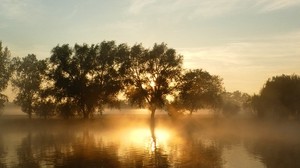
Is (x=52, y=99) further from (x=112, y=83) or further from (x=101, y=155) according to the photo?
(x=101, y=155)

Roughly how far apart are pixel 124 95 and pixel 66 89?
16.4m

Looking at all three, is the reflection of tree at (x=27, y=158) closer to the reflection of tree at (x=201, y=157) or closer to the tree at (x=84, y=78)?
the reflection of tree at (x=201, y=157)

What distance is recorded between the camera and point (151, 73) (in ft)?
353

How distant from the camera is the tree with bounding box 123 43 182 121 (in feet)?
349

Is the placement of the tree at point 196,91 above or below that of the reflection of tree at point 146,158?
above

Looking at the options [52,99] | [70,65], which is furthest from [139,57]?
[52,99]

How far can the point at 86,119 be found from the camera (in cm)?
10600

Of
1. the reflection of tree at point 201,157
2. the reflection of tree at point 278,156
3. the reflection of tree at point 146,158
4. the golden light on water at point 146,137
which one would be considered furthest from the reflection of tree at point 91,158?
the reflection of tree at point 278,156

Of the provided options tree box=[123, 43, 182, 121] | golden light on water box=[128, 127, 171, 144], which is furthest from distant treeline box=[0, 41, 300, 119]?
golden light on water box=[128, 127, 171, 144]

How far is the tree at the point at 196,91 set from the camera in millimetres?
109312

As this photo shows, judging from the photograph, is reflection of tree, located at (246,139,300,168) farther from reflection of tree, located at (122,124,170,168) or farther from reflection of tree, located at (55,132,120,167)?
reflection of tree, located at (55,132,120,167)

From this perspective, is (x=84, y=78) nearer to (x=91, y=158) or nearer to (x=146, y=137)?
(x=146, y=137)

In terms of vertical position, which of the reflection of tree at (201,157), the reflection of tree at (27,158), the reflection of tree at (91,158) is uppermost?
the reflection of tree at (27,158)

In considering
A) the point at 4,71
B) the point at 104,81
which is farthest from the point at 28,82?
the point at 104,81
